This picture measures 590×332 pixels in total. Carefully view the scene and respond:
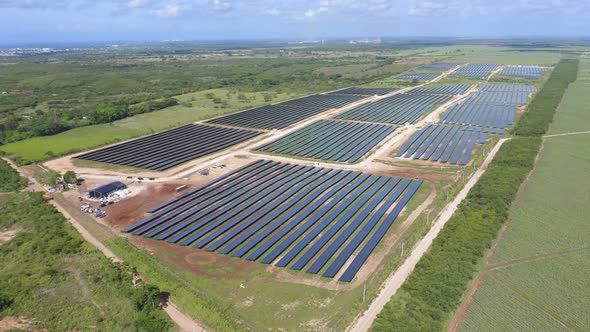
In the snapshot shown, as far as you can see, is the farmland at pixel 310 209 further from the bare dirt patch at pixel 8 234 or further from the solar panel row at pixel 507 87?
the solar panel row at pixel 507 87

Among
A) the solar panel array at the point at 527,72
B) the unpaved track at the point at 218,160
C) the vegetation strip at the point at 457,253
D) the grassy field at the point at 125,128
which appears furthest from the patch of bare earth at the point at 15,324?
the solar panel array at the point at 527,72

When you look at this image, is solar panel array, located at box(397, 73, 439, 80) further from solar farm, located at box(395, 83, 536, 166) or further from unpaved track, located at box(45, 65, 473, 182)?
unpaved track, located at box(45, 65, 473, 182)

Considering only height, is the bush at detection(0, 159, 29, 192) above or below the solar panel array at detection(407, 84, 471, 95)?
below

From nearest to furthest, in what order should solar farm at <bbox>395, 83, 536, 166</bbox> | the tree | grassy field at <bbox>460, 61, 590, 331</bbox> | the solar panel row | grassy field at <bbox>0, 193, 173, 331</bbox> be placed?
grassy field at <bbox>460, 61, 590, 331</bbox>
grassy field at <bbox>0, 193, 173, 331</bbox>
the tree
solar farm at <bbox>395, 83, 536, 166</bbox>
the solar panel row

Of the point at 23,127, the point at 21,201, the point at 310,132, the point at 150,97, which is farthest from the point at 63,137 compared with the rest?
the point at 310,132

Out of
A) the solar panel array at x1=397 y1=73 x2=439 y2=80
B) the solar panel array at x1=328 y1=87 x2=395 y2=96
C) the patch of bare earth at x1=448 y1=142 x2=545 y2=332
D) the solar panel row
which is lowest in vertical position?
the patch of bare earth at x1=448 y1=142 x2=545 y2=332

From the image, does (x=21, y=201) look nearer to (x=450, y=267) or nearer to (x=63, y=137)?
(x=63, y=137)

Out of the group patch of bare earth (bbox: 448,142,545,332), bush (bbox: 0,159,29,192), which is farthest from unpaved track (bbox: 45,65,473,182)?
patch of bare earth (bbox: 448,142,545,332)

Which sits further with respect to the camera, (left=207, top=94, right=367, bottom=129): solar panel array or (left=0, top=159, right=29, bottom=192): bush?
(left=207, top=94, right=367, bottom=129): solar panel array
